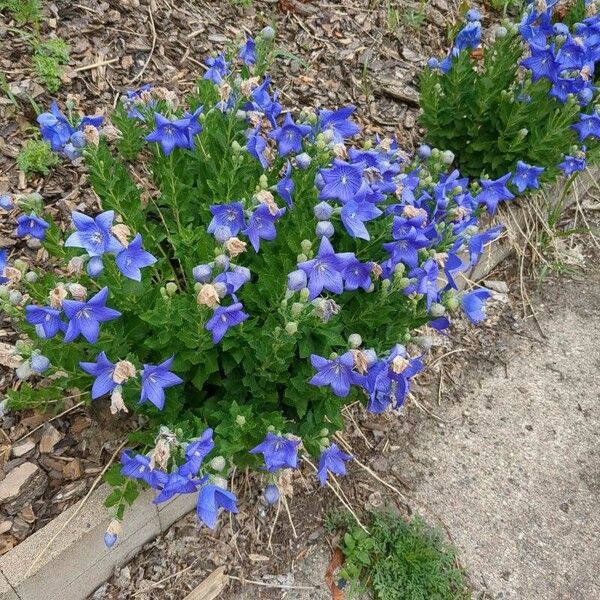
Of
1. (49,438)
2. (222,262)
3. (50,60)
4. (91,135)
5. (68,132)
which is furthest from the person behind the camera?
(50,60)

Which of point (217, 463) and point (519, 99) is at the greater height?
point (519, 99)

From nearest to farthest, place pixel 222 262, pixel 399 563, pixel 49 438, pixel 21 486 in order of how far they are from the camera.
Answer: pixel 222 262
pixel 21 486
pixel 49 438
pixel 399 563

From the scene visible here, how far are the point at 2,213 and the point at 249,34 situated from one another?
2186mm

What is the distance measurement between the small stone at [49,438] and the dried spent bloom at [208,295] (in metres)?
1.30

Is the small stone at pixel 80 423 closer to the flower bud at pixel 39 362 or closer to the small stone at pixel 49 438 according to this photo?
the small stone at pixel 49 438

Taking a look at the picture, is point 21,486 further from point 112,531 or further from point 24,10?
point 24,10

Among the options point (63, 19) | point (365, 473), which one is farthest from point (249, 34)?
point (365, 473)

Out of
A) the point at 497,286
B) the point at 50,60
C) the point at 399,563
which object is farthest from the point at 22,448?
the point at 497,286

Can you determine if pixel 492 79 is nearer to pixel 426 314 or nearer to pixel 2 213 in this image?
pixel 426 314

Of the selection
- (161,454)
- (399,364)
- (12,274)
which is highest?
(399,364)

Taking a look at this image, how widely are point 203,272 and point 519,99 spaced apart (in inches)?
103

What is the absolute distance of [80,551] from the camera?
256 cm

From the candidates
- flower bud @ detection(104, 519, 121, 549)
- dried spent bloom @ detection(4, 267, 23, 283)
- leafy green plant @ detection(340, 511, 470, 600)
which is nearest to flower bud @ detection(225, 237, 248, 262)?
dried spent bloom @ detection(4, 267, 23, 283)

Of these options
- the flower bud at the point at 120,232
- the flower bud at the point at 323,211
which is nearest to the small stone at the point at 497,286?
the flower bud at the point at 323,211
